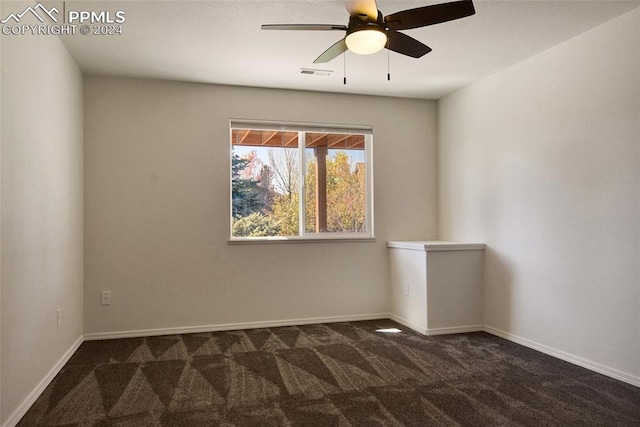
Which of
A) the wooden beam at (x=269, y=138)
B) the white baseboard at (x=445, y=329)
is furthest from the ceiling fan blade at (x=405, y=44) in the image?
the white baseboard at (x=445, y=329)

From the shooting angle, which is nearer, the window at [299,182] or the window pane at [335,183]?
the window at [299,182]

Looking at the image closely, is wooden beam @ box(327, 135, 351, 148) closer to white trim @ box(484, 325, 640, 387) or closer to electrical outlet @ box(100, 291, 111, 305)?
white trim @ box(484, 325, 640, 387)

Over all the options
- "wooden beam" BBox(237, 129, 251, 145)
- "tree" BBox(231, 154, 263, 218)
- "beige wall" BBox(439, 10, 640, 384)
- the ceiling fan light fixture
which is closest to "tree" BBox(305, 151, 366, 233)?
"tree" BBox(231, 154, 263, 218)

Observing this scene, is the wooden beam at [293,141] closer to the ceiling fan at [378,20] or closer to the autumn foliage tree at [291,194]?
the autumn foliage tree at [291,194]

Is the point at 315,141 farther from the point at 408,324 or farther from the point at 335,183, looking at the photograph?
the point at 408,324

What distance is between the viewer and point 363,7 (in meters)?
2.27

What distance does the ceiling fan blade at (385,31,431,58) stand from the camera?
8.49 feet

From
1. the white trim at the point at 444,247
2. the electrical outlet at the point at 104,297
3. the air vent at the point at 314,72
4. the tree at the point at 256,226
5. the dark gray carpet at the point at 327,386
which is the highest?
the air vent at the point at 314,72

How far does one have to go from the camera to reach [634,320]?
2.86m

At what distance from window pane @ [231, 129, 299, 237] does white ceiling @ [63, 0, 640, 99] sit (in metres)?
0.57

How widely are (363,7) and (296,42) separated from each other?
1220 mm

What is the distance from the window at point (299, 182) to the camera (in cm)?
457

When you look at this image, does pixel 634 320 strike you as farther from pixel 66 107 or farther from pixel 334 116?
pixel 66 107

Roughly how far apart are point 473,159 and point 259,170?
2169 millimetres
